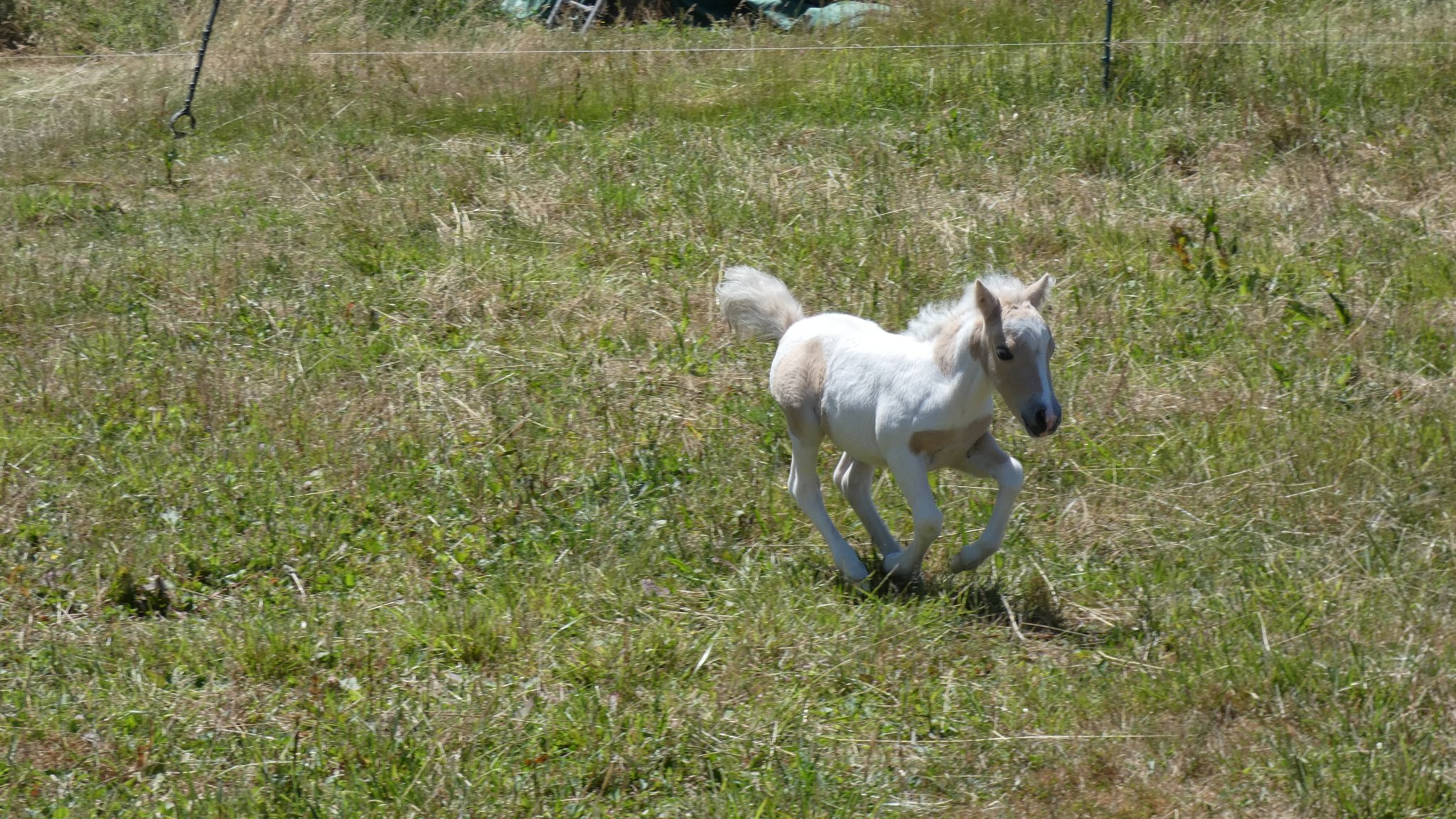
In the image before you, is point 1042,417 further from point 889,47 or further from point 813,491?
point 889,47

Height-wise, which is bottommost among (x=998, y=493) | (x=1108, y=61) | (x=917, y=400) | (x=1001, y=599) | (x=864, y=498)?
(x=1001, y=599)

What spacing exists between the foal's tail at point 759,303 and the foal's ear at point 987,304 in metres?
1.22

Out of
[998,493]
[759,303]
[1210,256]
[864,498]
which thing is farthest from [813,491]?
[1210,256]

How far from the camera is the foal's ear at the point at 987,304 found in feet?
14.8

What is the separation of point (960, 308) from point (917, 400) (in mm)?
395

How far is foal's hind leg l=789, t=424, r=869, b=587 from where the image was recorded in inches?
202

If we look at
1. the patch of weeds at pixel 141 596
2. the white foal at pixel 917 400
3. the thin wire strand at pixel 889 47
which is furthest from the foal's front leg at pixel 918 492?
the thin wire strand at pixel 889 47

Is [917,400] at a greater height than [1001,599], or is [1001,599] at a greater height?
[917,400]

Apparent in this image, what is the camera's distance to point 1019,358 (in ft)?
14.8

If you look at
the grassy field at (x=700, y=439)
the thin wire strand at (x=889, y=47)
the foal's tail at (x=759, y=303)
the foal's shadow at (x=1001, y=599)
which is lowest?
the foal's shadow at (x=1001, y=599)

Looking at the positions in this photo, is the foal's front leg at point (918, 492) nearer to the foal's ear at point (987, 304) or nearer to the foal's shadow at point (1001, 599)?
the foal's shadow at point (1001, 599)

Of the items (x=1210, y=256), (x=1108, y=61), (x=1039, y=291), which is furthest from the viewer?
(x=1108, y=61)

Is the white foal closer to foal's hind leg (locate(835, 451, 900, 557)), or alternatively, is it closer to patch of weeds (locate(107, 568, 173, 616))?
foal's hind leg (locate(835, 451, 900, 557))

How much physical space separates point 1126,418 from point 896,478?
5.75 ft
